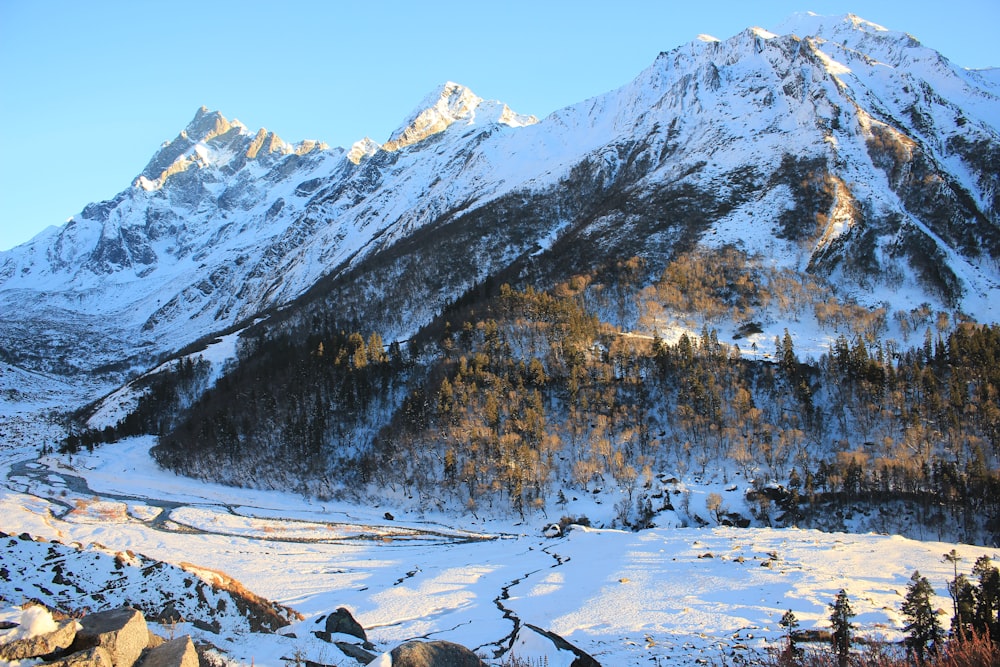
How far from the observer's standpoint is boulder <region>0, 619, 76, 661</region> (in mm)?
10016

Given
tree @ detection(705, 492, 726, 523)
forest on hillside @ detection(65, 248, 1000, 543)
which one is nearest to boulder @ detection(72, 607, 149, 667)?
forest on hillside @ detection(65, 248, 1000, 543)

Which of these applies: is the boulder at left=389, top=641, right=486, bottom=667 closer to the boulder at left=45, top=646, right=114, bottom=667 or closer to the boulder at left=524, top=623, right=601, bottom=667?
the boulder at left=524, top=623, right=601, bottom=667

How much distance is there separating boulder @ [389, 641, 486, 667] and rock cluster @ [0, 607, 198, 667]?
4.22 m

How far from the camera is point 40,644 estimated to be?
10.3 meters

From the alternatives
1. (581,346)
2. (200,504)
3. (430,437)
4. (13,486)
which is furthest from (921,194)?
(13,486)

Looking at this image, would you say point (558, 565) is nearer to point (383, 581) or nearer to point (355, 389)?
point (383, 581)

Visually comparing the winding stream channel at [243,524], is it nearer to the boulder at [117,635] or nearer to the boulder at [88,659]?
the boulder at [117,635]

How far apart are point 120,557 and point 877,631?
122 feet

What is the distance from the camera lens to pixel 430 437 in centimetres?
9444

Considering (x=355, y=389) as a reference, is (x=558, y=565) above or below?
below

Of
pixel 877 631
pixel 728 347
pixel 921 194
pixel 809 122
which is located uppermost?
pixel 809 122

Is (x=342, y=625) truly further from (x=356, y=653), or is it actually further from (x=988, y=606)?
(x=988, y=606)

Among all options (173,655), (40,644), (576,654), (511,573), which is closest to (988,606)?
(576,654)

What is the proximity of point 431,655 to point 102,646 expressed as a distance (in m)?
6.45
